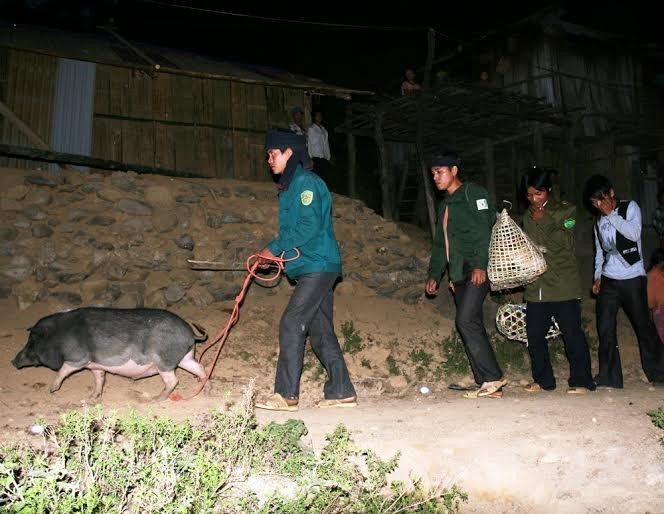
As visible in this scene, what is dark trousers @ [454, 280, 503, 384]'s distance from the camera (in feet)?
16.1

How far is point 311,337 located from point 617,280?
2942mm

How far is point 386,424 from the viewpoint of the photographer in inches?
158

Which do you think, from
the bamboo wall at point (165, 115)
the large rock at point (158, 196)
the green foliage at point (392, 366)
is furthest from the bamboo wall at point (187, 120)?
the green foliage at point (392, 366)

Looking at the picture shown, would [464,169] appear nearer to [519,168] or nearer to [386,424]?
[519,168]

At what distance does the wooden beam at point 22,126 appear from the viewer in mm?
9258

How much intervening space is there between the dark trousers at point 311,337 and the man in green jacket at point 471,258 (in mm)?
1113

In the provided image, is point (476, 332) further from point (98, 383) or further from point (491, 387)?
point (98, 383)

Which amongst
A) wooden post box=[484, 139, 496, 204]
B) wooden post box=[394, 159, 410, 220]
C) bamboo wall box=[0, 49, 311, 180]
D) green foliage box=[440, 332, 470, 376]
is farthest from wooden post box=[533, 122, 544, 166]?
green foliage box=[440, 332, 470, 376]

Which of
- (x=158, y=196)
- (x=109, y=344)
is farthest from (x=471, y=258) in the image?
(x=158, y=196)

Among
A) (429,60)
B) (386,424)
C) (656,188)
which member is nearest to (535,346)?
(386,424)

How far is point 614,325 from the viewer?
5.51 meters

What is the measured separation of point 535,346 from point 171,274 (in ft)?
13.6

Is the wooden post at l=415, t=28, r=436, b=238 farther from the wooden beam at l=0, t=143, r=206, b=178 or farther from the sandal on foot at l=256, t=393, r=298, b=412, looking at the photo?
the sandal on foot at l=256, t=393, r=298, b=412

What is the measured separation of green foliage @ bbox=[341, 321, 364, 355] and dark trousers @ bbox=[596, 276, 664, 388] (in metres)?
2.51
